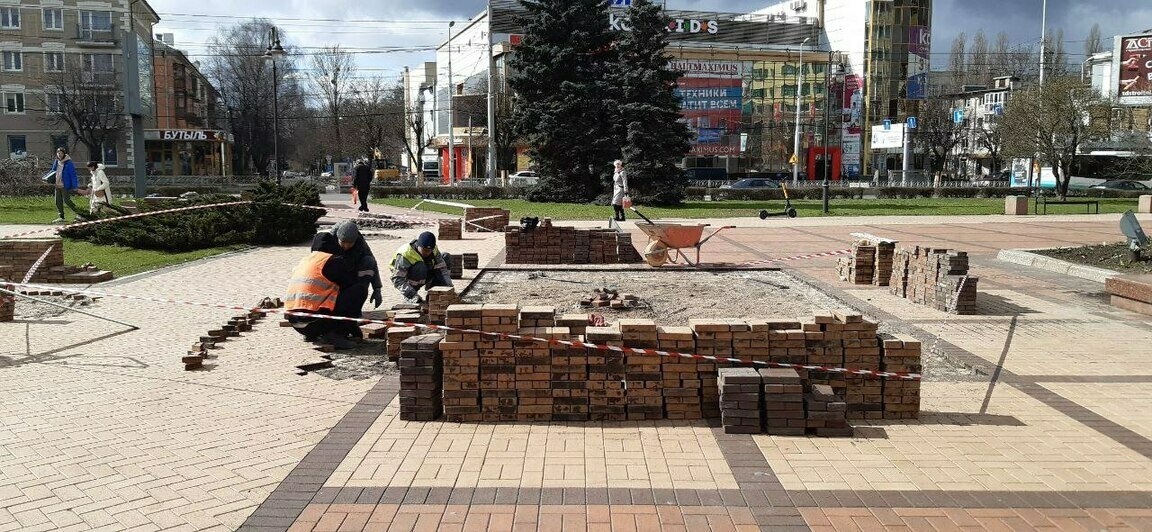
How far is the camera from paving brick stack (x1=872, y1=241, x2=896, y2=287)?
1320 centimetres

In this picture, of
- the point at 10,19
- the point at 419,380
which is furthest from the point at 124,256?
the point at 10,19

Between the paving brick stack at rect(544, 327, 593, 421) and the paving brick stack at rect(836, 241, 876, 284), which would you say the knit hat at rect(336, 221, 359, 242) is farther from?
the paving brick stack at rect(836, 241, 876, 284)

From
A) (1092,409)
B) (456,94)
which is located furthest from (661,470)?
(456,94)

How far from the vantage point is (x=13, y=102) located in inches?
2218

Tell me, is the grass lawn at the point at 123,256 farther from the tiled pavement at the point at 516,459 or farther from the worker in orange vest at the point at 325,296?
the worker in orange vest at the point at 325,296

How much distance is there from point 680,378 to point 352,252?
4.19 metres

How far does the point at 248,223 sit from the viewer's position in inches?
742

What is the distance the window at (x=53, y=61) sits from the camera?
56.4 m

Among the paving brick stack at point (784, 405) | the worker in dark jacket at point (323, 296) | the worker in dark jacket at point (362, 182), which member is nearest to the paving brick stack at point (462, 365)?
the paving brick stack at point (784, 405)

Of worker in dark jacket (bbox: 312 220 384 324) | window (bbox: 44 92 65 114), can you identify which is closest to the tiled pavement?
worker in dark jacket (bbox: 312 220 384 324)

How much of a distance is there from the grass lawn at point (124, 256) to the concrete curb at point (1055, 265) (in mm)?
16165

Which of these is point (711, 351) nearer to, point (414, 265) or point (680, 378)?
point (680, 378)

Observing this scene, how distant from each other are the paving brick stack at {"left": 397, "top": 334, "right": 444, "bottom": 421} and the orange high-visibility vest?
258 cm

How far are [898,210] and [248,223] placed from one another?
26446 millimetres
